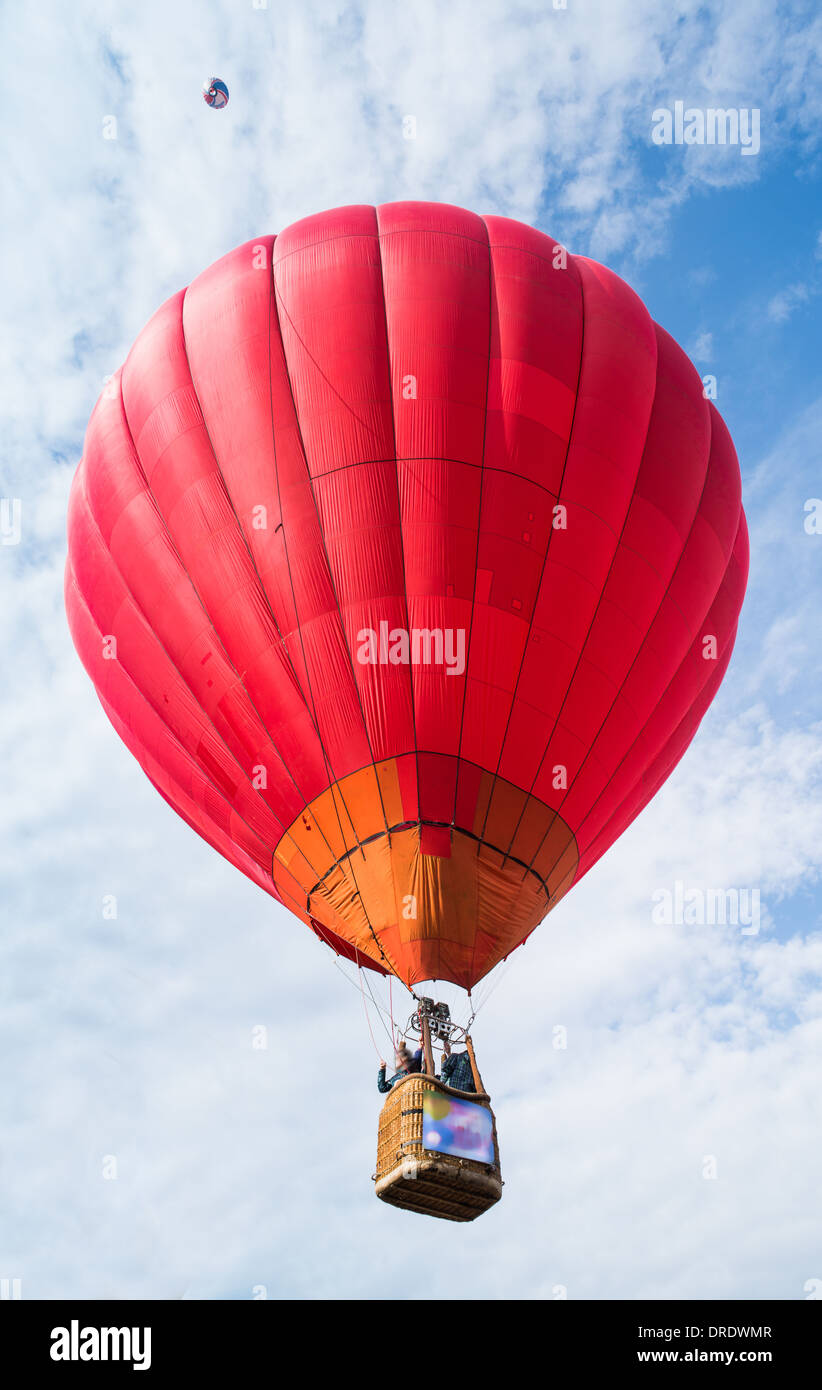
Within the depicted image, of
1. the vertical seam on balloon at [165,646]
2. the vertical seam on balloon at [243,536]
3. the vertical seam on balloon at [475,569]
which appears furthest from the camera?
the vertical seam on balloon at [165,646]

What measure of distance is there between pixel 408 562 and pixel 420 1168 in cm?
507

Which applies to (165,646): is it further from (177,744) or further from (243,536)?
(243,536)

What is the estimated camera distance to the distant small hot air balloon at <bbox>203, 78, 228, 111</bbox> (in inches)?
602

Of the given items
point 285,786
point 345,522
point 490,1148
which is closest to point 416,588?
point 345,522

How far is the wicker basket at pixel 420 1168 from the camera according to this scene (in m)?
9.92

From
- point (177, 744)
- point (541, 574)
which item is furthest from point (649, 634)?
point (177, 744)

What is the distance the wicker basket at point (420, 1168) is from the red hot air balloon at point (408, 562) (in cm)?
125

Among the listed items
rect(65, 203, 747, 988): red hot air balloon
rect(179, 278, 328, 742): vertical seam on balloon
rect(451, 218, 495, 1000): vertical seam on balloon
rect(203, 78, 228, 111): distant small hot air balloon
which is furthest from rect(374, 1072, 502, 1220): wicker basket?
rect(203, 78, 228, 111): distant small hot air balloon

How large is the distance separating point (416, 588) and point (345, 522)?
2.87 feet

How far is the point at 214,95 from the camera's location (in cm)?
1532

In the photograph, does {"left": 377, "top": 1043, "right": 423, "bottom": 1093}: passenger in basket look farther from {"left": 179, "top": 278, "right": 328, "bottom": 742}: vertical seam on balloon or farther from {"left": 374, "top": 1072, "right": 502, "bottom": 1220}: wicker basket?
{"left": 179, "top": 278, "right": 328, "bottom": 742}: vertical seam on balloon

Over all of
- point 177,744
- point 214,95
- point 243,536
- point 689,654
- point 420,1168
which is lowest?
point 420,1168

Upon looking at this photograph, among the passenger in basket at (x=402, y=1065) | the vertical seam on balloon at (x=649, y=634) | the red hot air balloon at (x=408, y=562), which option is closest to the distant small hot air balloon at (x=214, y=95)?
the red hot air balloon at (x=408, y=562)

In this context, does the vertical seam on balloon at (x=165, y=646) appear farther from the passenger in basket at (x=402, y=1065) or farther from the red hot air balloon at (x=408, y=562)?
the passenger in basket at (x=402, y=1065)
